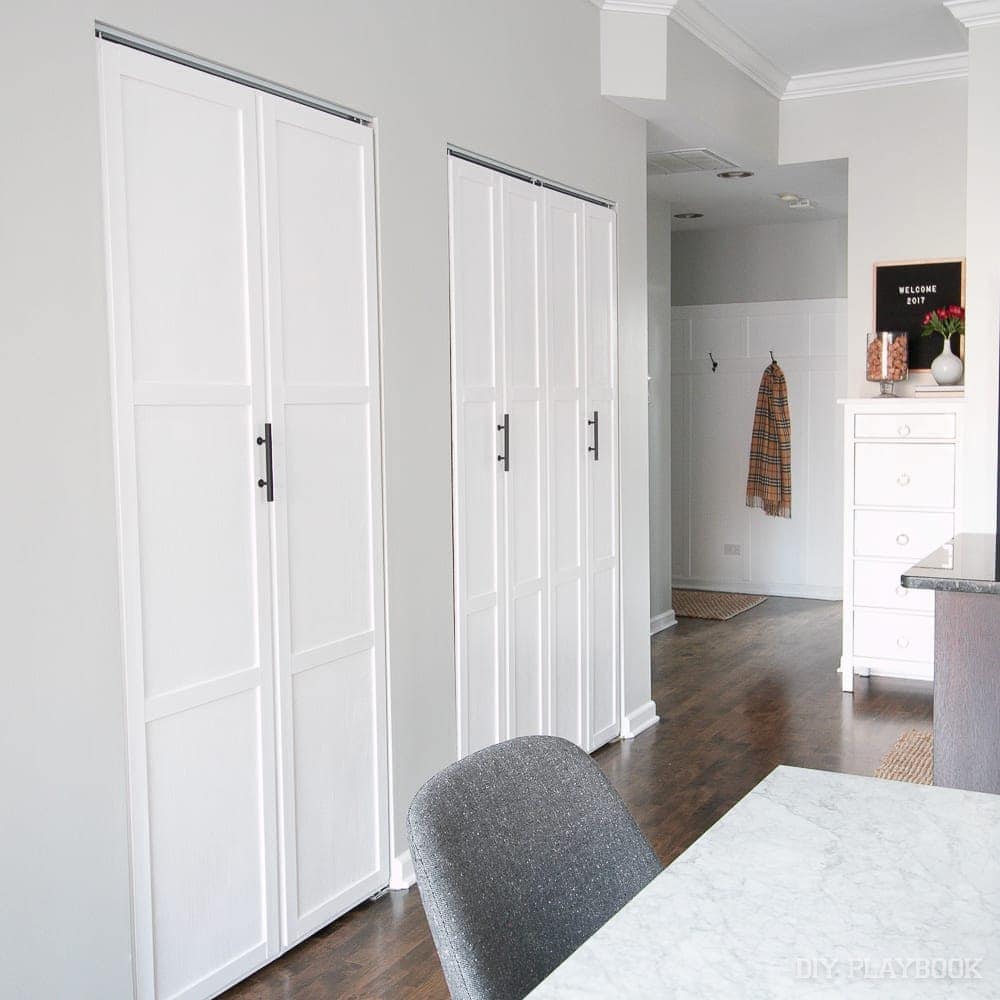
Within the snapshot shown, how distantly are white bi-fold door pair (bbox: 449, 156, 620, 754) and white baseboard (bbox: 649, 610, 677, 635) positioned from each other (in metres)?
2.14

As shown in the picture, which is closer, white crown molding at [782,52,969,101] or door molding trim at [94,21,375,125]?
door molding trim at [94,21,375,125]

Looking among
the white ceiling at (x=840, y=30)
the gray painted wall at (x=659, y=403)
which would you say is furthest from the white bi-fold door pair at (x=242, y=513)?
the gray painted wall at (x=659, y=403)

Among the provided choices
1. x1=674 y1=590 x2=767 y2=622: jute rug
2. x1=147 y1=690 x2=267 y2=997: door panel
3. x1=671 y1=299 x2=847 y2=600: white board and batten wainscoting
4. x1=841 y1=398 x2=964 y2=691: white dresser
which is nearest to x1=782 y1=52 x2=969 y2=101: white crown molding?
x1=841 y1=398 x2=964 y2=691: white dresser

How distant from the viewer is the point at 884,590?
5141 millimetres

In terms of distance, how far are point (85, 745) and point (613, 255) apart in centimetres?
280

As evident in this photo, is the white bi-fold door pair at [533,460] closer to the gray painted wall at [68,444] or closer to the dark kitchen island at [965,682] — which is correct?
the gray painted wall at [68,444]

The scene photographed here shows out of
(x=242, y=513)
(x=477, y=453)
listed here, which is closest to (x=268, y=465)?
(x=242, y=513)

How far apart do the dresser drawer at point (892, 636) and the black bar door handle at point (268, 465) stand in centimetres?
343

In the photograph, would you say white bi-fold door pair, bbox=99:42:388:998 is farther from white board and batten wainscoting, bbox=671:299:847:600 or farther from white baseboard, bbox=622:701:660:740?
white board and batten wainscoting, bbox=671:299:847:600

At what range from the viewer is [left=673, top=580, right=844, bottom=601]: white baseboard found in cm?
749

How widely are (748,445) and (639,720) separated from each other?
352 cm

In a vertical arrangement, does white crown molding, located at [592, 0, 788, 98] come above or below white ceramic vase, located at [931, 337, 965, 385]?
above

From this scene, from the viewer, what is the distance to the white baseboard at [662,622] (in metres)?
Answer: 6.51

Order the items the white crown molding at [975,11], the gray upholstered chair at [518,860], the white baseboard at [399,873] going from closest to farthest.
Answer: the gray upholstered chair at [518,860]
the white baseboard at [399,873]
the white crown molding at [975,11]
